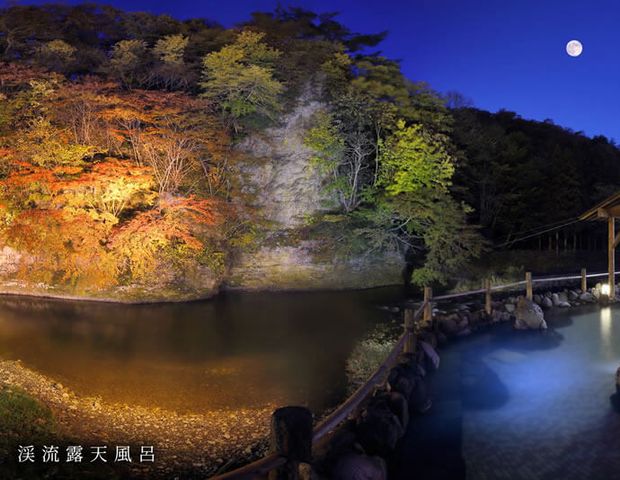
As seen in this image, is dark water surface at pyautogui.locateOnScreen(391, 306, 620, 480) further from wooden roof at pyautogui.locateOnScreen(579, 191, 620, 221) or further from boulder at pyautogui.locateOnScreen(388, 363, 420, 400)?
wooden roof at pyautogui.locateOnScreen(579, 191, 620, 221)

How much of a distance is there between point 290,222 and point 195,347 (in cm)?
969

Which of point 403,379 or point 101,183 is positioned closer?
point 403,379

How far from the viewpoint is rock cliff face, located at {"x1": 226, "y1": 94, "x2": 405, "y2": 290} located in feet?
59.9

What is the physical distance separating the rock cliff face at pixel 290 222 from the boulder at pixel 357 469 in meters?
14.0

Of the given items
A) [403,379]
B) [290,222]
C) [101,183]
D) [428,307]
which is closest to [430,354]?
[428,307]

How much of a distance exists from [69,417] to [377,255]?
48.4ft

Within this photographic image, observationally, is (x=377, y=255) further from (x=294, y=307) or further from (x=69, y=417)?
(x=69, y=417)

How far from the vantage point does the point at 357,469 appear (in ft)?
13.5

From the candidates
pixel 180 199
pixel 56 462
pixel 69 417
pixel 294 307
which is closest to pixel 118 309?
pixel 180 199

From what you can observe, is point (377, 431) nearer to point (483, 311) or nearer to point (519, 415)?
point (519, 415)

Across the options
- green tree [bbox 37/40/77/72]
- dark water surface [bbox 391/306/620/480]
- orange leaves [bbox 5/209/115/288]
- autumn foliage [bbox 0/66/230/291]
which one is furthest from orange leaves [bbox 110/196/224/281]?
green tree [bbox 37/40/77/72]

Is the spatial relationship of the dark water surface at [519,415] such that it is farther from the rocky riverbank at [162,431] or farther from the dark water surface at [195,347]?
the rocky riverbank at [162,431]

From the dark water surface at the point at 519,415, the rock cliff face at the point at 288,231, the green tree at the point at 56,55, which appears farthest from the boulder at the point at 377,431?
the green tree at the point at 56,55

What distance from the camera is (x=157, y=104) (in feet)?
49.3
